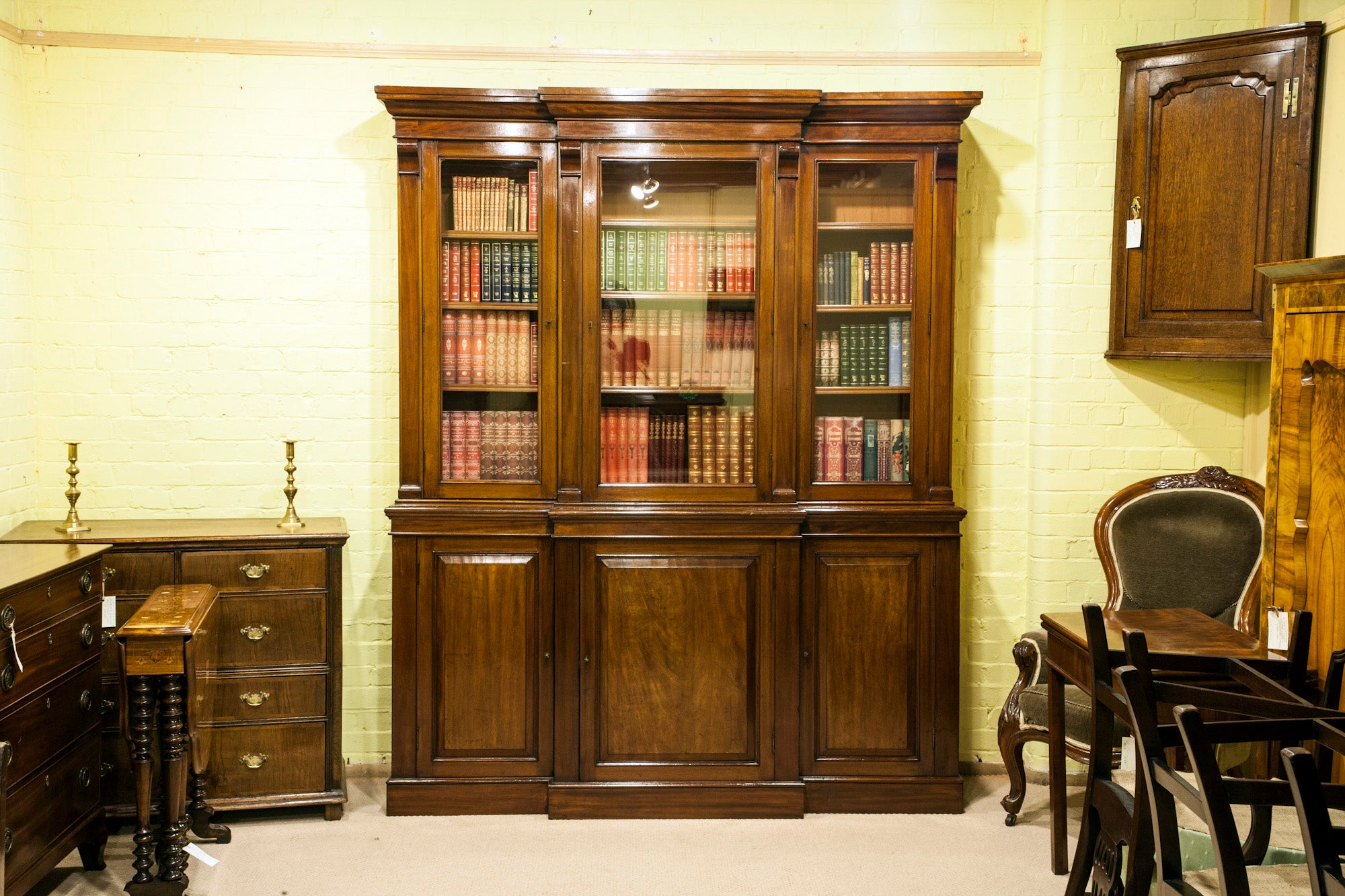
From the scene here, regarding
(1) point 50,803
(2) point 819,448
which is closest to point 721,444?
(2) point 819,448

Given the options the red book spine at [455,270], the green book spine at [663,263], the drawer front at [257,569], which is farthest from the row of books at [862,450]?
the drawer front at [257,569]

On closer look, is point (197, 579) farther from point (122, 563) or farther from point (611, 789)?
point (611, 789)

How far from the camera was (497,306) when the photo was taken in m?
3.56

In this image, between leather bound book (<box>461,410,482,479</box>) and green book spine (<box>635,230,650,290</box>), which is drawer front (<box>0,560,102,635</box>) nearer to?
leather bound book (<box>461,410,482,479</box>)

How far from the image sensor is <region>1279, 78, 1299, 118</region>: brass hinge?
3.42m

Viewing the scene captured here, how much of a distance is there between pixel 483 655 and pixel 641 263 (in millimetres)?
1423

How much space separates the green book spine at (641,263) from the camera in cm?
355

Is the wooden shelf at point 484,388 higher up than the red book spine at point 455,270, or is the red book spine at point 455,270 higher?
the red book spine at point 455,270

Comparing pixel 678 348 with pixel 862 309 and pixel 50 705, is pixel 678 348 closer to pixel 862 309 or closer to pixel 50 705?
pixel 862 309

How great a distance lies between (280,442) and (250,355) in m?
0.33

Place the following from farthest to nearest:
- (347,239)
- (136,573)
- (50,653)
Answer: (347,239)
(136,573)
(50,653)

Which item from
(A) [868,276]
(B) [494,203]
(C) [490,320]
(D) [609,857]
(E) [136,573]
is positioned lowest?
(D) [609,857]

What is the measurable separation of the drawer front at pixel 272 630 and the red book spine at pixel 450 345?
0.84m

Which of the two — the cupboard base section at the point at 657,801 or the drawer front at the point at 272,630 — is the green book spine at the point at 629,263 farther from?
the cupboard base section at the point at 657,801
